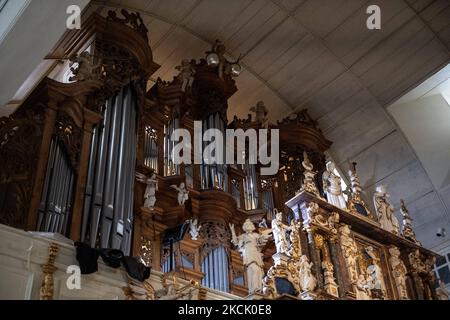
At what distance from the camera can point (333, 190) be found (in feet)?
32.2

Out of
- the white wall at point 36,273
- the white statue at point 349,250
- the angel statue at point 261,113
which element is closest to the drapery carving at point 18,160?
the white wall at point 36,273

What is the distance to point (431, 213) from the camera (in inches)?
511

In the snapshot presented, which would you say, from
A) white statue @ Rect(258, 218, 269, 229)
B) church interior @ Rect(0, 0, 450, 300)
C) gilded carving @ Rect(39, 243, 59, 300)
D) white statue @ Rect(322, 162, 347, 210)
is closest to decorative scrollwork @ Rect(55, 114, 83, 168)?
church interior @ Rect(0, 0, 450, 300)

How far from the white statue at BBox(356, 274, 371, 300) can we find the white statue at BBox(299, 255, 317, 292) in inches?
30.7

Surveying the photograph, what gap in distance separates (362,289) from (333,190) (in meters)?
1.76

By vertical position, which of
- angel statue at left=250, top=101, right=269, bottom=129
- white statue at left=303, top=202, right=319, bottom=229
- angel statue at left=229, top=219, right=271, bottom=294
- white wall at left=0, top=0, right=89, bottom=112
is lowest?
angel statue at left=229, top=219, right=271, bottom=294

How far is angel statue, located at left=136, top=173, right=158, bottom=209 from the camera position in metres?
9.29

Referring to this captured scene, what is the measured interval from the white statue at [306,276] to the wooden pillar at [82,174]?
8.50 feet

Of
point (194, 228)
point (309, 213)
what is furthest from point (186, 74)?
point (309, 213)

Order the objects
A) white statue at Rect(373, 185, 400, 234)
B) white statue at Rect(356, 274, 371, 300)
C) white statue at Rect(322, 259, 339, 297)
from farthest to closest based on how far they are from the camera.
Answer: white statue at Rect(373, 185, 400, 234), white statue at Rect(356, 274, 371, 300), white statue at Rect(322, 259, 339, 297)

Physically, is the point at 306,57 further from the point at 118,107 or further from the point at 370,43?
the point at 118,107

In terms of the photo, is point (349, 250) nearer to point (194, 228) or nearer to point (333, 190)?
point (333, 190)

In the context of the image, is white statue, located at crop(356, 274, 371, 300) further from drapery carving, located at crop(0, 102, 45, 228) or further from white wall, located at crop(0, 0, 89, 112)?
white wall, located at crop(0, 0, 89, 112)

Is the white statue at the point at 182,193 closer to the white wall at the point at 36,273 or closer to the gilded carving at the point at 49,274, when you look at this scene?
the white wall at the point at 36,273
